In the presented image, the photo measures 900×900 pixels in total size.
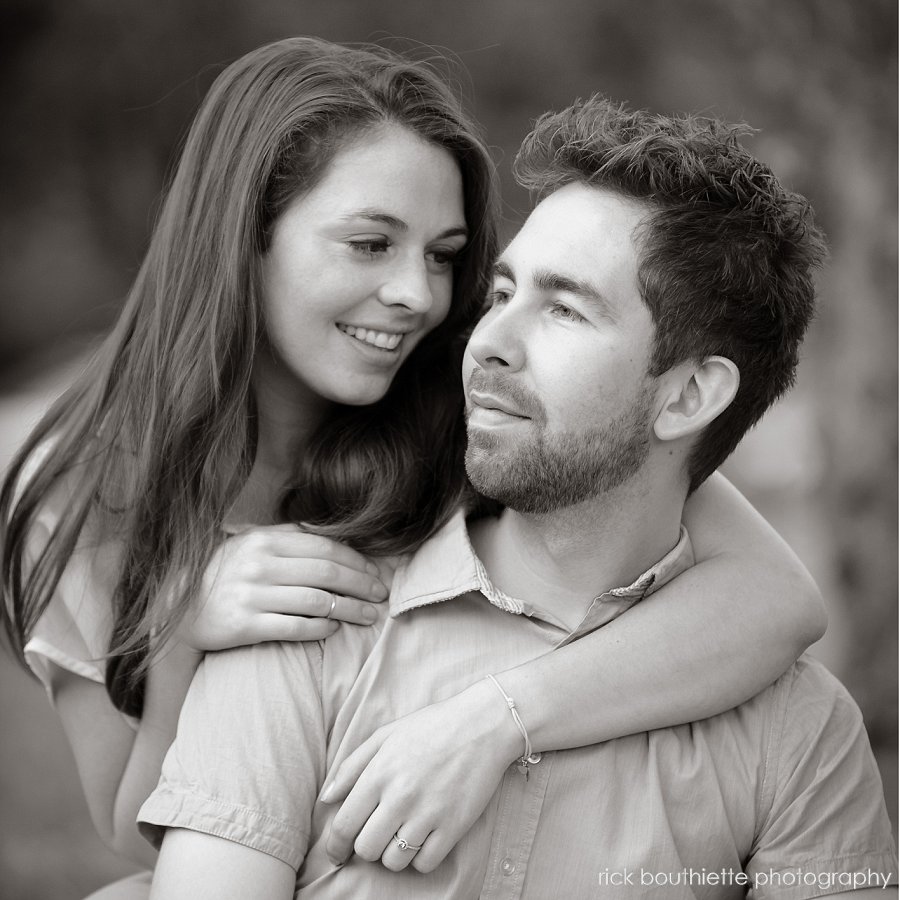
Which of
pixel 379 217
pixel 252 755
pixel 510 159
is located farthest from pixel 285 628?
pixel 510 159

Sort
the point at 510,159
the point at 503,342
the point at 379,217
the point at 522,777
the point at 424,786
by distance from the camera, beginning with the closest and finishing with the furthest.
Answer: the point at 424,786 → the point at 522,777 → the point at 503,342 → the point at 379,217 → the point at 510,159

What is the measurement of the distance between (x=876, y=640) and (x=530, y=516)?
2429 mm

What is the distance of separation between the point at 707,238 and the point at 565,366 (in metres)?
0.30

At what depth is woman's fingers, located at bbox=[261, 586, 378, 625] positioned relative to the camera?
1509 millimetres

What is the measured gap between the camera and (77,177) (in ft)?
10.7

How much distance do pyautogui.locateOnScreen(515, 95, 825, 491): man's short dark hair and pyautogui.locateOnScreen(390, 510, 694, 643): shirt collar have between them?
225 millimetres

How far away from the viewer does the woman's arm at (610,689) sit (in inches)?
53.6

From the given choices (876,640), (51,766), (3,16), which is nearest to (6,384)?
(3,16)

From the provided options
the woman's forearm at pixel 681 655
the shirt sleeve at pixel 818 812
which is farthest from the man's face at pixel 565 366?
the shirt sleeve at pixel 818 812

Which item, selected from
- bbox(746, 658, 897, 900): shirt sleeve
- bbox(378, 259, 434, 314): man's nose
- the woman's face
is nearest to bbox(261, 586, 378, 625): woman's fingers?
the woman's face

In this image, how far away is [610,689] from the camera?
147cm

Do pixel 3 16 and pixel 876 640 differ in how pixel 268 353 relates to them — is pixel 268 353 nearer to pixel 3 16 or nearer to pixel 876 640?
pixel 3 16

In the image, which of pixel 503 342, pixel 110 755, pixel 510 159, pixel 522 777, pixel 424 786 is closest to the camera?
pixel 424 786

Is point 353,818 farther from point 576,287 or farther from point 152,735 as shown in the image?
point 576,287
